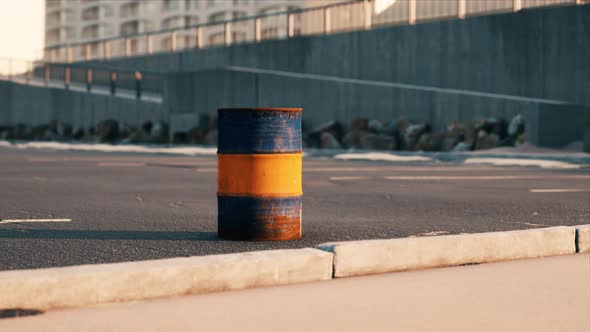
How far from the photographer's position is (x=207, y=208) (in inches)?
396

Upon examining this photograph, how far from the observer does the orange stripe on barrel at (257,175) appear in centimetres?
702

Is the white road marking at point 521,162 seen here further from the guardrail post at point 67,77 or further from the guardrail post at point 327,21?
the guardrail post at point 67,77

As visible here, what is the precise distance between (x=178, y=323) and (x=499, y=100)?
22758 mm

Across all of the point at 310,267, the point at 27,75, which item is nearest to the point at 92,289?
the point at 310,267

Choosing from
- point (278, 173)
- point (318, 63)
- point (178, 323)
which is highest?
point (318, 63)

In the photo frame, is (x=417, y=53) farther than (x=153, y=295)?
Yes

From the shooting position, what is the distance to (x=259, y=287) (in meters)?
5.78

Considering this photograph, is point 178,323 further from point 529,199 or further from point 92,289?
point 529,199

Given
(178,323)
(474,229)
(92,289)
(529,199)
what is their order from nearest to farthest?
(178,323) < (92,289) < (474,229) < (529,199)

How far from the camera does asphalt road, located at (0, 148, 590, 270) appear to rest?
697 cm

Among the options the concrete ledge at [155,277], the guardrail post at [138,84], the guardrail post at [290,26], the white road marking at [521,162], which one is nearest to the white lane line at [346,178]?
the white road marking at [521,162]

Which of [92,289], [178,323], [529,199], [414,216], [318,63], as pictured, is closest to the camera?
[178,323]

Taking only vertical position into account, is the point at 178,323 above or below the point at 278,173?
below

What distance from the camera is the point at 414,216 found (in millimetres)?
9383
